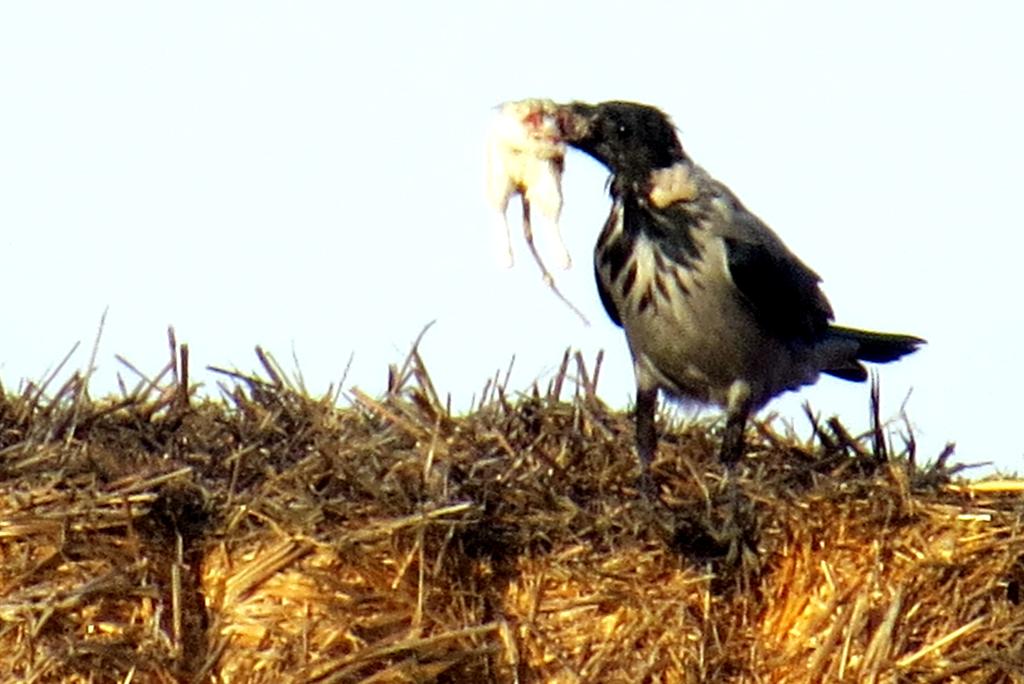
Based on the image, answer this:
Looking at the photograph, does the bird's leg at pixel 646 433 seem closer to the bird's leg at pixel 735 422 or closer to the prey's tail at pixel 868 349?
the bird's leg at pixel 735 422

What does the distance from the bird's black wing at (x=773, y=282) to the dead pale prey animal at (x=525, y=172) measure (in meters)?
0.66

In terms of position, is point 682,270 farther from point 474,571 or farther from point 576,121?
point 474,571

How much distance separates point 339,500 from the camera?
408 centimetres

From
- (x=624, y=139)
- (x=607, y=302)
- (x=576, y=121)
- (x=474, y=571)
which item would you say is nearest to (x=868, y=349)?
(x=607, y=302)

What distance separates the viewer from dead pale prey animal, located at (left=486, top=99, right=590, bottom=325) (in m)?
5.50

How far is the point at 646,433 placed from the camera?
5.20 metres

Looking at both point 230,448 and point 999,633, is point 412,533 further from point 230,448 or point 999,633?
point 999,633

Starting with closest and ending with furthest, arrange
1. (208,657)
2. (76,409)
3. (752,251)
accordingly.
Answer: (208,657), (76,409), (752,251)

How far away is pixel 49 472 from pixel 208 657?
507mm

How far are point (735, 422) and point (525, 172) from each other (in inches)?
35.3

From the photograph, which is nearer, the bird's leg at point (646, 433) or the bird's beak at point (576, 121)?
the bird's leg at point (646, 433)

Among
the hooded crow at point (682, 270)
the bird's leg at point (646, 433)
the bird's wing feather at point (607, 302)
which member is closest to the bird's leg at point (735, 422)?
the hooded crow at point (682, 270)

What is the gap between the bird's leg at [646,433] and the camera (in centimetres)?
453

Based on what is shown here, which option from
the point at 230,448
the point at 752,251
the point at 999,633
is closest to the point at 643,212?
the point at 752,251
